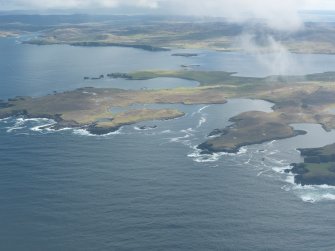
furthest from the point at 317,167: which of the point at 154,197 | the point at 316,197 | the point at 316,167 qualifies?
the point at 154,197

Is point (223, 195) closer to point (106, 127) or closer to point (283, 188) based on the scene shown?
point (283, 188)

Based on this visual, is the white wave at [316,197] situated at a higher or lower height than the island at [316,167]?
lower

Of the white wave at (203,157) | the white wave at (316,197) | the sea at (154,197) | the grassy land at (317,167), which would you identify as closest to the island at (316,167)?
the grassy land at (317,167)

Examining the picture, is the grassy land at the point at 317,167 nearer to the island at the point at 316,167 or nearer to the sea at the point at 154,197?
the island at the point at 316,167

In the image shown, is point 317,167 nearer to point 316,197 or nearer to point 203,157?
point 316,197

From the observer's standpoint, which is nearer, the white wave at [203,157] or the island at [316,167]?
the island at [316,167]

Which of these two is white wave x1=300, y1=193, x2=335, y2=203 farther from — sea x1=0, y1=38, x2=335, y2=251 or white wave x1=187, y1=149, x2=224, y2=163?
white wave x1=187, y1=149, x2=224, y2=163

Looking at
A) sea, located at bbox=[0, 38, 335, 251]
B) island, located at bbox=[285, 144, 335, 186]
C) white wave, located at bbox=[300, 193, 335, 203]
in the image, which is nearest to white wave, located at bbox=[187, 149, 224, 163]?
sea, located at bbox=[0, 38, 335, 251]

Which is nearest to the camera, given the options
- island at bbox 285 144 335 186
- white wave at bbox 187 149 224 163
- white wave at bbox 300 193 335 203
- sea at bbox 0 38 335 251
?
sea at bbox 0 38 335 251

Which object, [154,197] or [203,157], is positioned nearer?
[154,197]

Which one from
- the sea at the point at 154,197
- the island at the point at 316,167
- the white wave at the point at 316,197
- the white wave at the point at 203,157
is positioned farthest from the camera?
the white wave at the point at 203,157

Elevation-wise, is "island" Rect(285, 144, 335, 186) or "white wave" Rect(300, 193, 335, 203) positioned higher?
"island" Rect(285, 144, 335, 186)
